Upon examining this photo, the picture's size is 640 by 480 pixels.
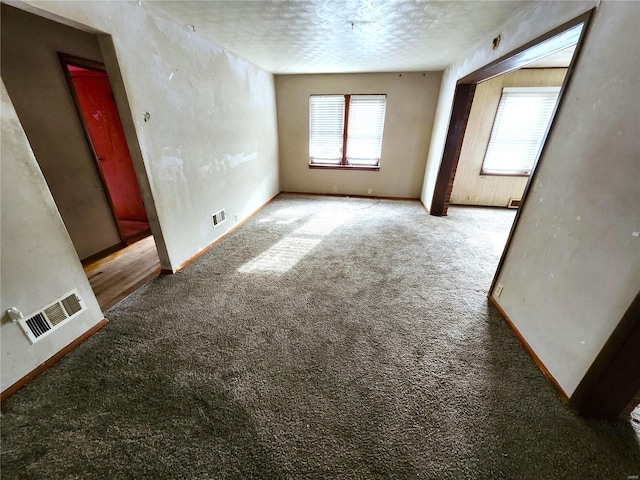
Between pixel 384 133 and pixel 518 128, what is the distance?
2227mm

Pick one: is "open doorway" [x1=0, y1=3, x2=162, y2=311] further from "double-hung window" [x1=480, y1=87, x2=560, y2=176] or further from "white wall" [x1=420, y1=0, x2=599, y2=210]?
"double-hung window" [x1=480, y1=87, x2=560, y2=176]

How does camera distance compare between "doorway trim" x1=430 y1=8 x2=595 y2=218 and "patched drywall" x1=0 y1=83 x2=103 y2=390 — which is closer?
"patched drywall" x1=0 y1=83 x2=103 y2=390

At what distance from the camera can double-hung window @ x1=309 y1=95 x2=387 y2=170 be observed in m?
4.73

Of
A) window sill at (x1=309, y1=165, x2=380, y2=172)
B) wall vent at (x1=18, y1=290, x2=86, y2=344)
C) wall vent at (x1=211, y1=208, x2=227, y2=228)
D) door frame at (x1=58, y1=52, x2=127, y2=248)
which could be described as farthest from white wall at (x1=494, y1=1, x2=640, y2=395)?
door frame at (x1=58, y1=52, x2=127, y2=248)

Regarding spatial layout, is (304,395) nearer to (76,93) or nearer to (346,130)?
(76,93)

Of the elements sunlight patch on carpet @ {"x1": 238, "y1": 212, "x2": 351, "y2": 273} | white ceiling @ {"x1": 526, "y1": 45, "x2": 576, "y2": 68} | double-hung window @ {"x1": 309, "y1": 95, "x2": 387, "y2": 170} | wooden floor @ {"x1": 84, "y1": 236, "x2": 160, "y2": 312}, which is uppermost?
white ceiling @ {"x1": 526, "y1": 45, "x2": 576, "y2": 68}

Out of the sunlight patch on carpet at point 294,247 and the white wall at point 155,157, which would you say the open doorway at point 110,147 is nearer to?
the white wall at point 155,157

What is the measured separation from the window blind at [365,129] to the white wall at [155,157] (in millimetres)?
1771

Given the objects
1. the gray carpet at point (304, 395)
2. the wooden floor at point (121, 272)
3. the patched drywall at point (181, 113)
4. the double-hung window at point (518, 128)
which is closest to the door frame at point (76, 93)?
the wooden floor at point (121, 272)

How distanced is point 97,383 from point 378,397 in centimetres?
165

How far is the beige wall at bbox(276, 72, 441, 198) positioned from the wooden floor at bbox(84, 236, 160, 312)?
10.6ft

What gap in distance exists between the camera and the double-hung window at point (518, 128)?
4.05 m

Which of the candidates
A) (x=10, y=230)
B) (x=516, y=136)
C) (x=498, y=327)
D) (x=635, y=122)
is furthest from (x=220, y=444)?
(x=516, y=136)

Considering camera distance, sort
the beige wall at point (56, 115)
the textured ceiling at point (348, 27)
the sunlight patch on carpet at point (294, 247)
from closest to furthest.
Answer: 1. the textured ceiling at point (348, 27)
2. the beige wall at point (56, 115)
3. the sunlight patch on carpet at point (294, 247)
